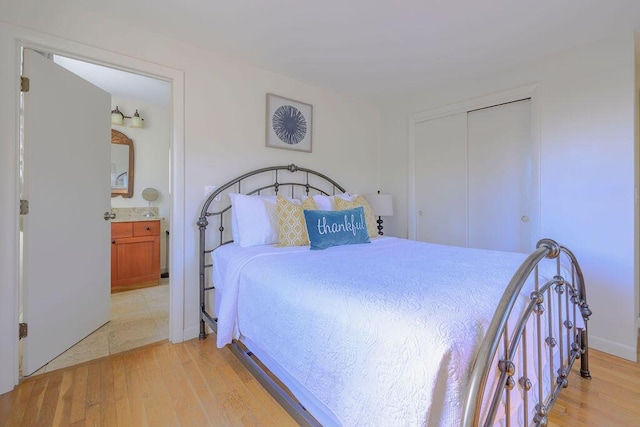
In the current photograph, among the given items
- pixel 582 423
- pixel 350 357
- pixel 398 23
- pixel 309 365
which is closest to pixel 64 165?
pixel 309 365

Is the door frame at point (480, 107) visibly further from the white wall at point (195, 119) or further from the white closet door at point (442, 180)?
the white wall at point (195, 119)

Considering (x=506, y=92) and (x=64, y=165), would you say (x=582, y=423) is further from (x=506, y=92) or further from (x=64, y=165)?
(x=64, y=165)

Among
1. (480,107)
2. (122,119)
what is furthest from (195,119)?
(480,107)

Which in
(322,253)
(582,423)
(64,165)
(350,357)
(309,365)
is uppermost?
(64,165)

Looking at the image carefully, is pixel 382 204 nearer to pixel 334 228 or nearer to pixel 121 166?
pixel 334 228

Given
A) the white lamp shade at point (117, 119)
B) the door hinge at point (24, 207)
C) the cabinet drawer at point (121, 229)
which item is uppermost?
the white lamp shade at point (117, 119)

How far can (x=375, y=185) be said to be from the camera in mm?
3680

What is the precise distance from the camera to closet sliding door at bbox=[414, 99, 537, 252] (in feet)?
8.54

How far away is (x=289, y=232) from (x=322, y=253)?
38 centimetres

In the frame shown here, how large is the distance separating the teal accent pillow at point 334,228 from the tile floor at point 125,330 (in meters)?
1.49

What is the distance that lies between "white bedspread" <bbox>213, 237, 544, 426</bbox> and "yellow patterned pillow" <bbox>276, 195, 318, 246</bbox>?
12.1 inches

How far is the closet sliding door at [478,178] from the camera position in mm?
2604

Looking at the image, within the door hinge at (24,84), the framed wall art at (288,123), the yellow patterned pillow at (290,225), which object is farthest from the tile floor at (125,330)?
the framed wall art at (288,123)

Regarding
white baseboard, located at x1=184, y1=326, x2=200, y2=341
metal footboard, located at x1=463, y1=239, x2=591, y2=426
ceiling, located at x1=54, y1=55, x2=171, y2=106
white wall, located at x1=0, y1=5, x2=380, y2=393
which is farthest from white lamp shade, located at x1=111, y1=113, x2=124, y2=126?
metal footboard, located at x1=463, y1=239, x2=591, y2=426
